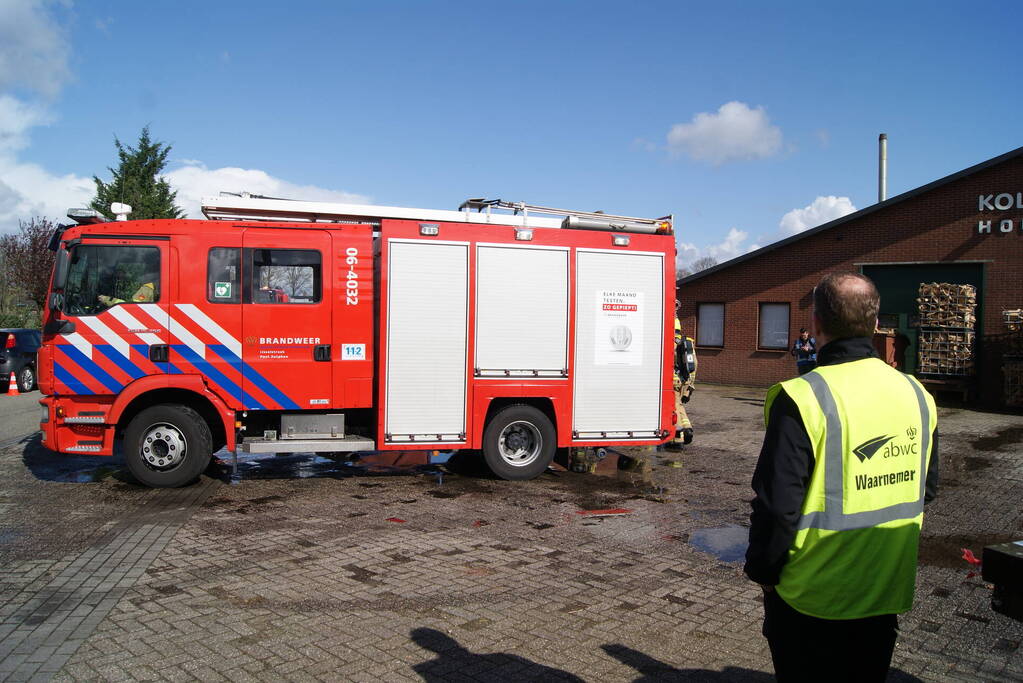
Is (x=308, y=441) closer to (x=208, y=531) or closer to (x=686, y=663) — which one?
(x=208, y=531)

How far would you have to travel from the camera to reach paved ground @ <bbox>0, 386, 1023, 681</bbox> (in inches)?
163

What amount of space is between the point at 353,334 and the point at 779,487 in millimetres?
6664

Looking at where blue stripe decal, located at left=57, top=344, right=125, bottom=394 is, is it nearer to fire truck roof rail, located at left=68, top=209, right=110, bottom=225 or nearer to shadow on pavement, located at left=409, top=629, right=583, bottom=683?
fire truck roof rail, located at left=68, top=209, right=110, bottom=225

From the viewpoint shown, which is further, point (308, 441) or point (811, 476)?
point (308, 441)

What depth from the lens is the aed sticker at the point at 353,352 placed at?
8.49m

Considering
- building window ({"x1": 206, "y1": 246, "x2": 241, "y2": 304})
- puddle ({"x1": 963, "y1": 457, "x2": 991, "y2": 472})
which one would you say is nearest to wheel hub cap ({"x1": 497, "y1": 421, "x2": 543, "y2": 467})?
building window ({"x1": 206, "y1": 246, "x2": 241, "y2": 304})

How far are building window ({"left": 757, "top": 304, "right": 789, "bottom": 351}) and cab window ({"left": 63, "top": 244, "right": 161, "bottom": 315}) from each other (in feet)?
59.7

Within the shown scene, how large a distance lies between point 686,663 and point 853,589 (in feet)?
6.38

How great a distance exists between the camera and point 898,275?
2022 centimetres

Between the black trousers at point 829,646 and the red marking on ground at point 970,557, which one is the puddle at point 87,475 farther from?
the red marking on ground at point 970,557

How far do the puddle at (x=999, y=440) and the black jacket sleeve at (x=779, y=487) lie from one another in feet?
38.0

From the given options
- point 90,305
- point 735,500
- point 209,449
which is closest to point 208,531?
point 209,449

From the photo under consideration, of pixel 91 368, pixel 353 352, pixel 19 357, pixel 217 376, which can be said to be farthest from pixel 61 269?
pixel 19 357

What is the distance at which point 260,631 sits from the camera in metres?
4.51
